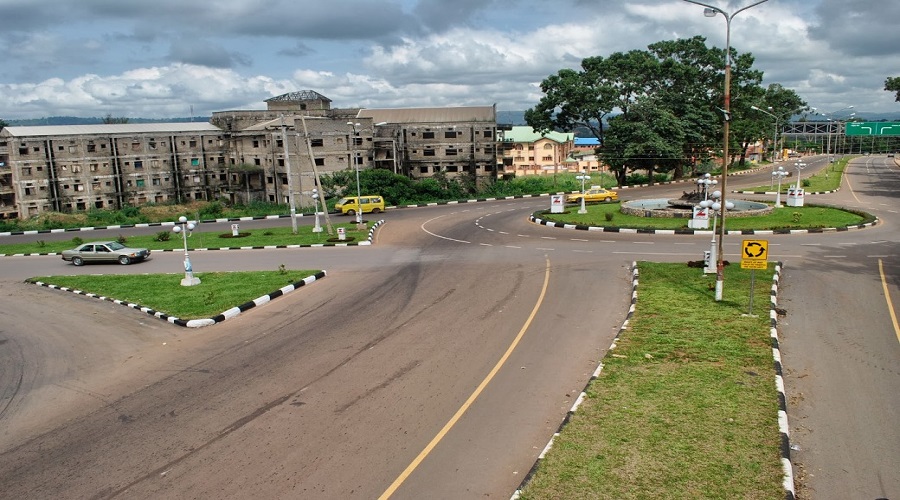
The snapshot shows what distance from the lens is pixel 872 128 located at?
65750 millimetres

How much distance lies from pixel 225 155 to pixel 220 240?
38.0 meters

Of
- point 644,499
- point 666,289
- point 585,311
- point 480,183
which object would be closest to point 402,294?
point 585,311

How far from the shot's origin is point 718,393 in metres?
11.2

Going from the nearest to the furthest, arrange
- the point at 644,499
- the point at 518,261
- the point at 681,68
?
the point at 644,499, the point at 518,261, the point at 681,68

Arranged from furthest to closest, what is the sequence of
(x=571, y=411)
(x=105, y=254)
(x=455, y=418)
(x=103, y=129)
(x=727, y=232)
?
(x=103, y=129) → (x=727, y=232) → (x=105, y=254) → (x=455, y=418) → (x=571, y=411)

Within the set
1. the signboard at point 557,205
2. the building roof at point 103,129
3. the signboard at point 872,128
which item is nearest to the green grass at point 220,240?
the signboard at point 557,205

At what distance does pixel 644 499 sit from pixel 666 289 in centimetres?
1183

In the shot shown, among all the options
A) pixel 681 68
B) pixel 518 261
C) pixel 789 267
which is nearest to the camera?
pixel 789 267

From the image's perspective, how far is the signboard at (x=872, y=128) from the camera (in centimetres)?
6500

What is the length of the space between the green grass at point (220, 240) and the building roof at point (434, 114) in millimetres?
32348

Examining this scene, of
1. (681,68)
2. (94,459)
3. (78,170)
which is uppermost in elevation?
(681,68)

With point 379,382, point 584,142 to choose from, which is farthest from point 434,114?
point 584,142

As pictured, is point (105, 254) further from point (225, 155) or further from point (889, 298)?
point (225, 155)

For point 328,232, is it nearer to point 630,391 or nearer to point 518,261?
point 518,261
